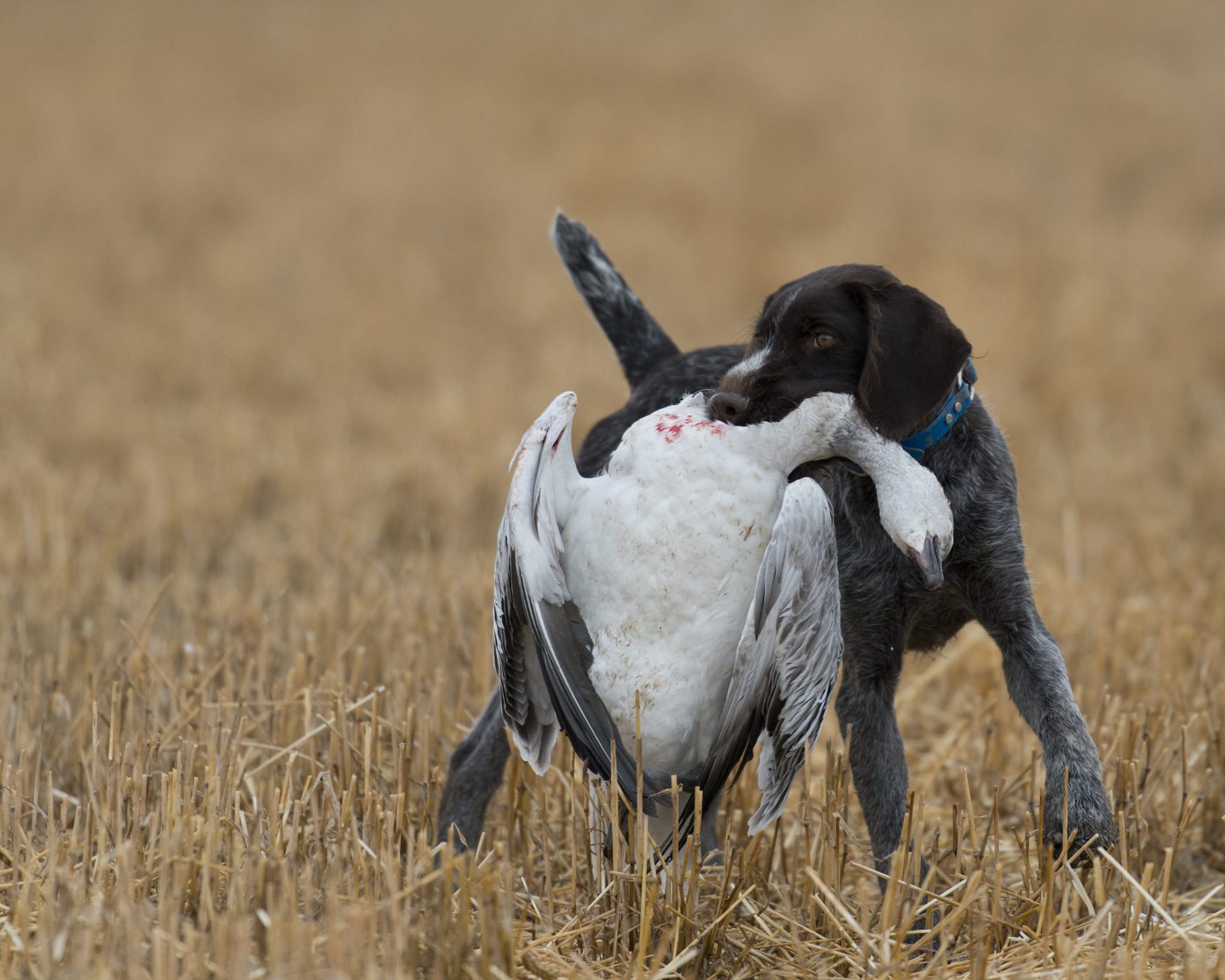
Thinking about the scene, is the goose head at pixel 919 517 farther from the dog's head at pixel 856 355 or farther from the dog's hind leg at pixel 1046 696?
the dog's hind leg at pixel 1046 696

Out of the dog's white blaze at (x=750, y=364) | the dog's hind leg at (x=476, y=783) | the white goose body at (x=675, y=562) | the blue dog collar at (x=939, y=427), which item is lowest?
the dog's hind leg at (x=476, y=783)

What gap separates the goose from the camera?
2434mm

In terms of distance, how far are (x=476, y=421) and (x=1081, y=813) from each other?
21.4 ft

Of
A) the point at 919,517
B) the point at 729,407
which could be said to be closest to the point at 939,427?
the point at 919,517

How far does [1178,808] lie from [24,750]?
130 inches

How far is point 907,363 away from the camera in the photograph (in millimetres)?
2584

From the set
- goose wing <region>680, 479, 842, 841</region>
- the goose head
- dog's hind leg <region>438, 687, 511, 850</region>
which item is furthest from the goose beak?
dog's hind leg <region>438, 687, 511, 850</region>

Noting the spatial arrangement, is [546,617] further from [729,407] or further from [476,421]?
[476,421]

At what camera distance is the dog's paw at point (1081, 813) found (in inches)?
110

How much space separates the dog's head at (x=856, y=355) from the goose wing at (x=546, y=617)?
1.16 ft

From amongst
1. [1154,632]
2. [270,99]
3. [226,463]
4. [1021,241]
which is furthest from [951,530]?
[270,99]

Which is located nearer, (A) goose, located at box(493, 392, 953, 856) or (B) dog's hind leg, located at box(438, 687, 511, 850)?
(A) goose, located at box(493, 392, 953, 856)

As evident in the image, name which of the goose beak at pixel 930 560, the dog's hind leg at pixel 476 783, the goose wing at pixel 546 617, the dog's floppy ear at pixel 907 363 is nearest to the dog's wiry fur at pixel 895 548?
the dog's floppy ear at pixel 907 363

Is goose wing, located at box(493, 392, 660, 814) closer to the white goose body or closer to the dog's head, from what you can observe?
the white goose body
